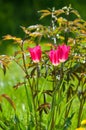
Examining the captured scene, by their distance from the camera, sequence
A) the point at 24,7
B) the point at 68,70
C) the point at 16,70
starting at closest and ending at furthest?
1. the point at 68,70
2. the point at 16,70
3. the point at 24,7

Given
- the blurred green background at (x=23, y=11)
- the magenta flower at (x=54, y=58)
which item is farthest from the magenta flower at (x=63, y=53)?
the blurred green background at (x=23, y=11)

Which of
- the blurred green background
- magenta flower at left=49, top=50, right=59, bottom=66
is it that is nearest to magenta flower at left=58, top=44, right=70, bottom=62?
magenta flower at left=49, top=50, right=59, bottom=66

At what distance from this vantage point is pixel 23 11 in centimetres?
923

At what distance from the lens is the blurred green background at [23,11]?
8318 mm

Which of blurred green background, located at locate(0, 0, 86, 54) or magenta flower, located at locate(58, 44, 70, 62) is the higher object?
blurred green background, located at locate(0, 0, 86, 54)

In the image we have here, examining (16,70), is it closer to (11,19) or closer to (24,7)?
(11,19)

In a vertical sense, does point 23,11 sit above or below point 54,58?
above

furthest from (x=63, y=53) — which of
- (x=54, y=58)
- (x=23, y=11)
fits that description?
(x=23, y=11)

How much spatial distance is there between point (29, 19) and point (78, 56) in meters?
6.30

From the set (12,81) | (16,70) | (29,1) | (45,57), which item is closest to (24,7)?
(29,1)

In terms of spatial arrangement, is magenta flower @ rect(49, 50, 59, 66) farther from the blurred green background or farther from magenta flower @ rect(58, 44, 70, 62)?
the blurred green background

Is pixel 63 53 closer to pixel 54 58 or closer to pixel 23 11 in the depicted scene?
pixel 54 58

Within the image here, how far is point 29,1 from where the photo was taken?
964 cm

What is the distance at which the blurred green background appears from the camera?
832 centimetres
